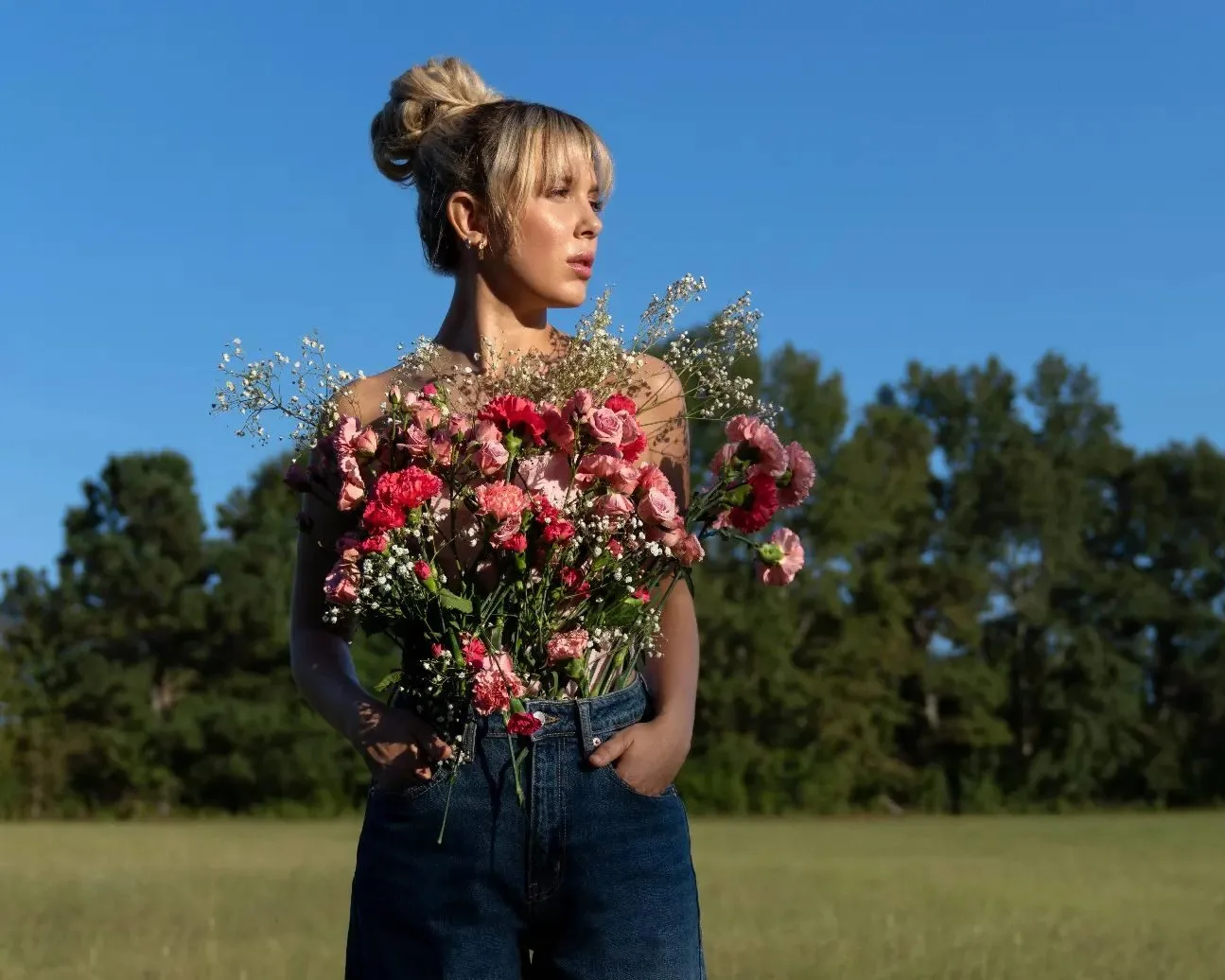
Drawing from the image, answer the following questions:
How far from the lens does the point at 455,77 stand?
3.81 metres

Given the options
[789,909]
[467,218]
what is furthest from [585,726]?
[789,909]

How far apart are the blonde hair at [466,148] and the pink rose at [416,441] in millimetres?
560

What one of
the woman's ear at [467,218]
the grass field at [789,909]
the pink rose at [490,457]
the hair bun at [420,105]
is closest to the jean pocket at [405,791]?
the pink rose at [490,457]

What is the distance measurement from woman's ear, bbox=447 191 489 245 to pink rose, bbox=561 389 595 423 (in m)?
0.59

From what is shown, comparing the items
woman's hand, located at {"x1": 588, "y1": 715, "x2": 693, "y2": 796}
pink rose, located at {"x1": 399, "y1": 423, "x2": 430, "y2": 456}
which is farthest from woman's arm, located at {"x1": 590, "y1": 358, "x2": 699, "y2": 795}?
pink rose, located at {"x1": 399, "y1": 423, "x2": 430, "y2": 456}

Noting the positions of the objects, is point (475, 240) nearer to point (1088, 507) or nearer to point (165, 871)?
point (165, 871)

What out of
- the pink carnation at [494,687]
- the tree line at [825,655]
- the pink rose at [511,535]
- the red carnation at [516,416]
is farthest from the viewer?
the tree line at [825,655]

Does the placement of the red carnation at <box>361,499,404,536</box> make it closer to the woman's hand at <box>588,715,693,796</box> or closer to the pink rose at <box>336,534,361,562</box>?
the pink rose at <box>336,534,361,562</box>

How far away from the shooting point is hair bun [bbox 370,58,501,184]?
378 centimetres

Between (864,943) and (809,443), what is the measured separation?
41.7 metres

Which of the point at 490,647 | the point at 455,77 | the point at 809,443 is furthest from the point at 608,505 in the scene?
the point at 809,443

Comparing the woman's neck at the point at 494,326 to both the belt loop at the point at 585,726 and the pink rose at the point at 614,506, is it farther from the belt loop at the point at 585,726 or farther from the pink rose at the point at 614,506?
the belt loop at the point at 585,726

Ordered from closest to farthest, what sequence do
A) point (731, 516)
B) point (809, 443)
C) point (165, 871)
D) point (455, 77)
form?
1. point (731, 516)
2. point (455, 77)
3. point (165, 871)
4. point (809, 443)

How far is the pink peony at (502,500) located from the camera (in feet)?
10.3
